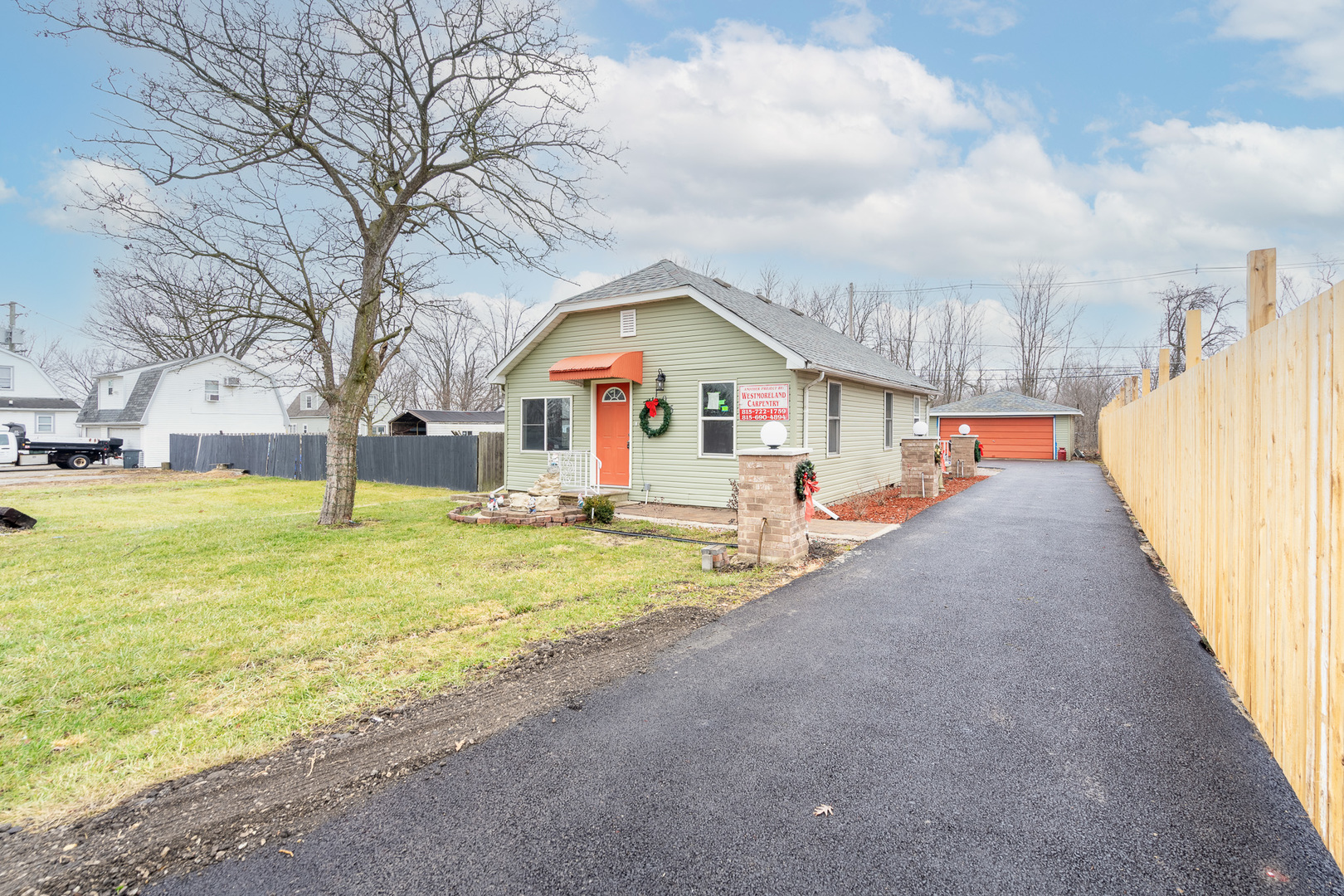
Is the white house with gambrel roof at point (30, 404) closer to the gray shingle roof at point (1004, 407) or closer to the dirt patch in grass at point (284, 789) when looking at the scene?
the dirt patch in grass at point (284, 789)

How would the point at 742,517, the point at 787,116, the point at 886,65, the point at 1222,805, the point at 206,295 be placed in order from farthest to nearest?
the point at 787,116 < the point at 886,65 < the point at 206,295 < the point at 742,517 < the point at 1222,805

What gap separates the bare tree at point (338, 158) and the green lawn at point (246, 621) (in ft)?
9.71

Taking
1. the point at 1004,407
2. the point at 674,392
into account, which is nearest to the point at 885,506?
the point at 674,392

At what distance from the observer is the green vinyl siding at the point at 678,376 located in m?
10.6

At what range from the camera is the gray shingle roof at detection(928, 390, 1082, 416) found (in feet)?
88.5

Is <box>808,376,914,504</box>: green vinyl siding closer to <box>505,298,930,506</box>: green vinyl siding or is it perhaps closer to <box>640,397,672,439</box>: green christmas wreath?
<box>505,298,930,506</box>: green vinyl siding

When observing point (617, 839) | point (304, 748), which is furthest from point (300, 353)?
point (617, 839)

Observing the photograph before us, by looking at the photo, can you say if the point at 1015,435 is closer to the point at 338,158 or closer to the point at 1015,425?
the point at 1015,425

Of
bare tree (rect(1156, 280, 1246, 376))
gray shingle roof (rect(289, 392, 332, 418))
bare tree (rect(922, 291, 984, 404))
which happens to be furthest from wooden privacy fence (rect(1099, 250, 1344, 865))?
gray shingle roof (rect(289, 392, 332, 418))

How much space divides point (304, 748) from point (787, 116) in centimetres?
1686

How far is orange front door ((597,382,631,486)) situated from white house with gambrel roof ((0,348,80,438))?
39.7 meters

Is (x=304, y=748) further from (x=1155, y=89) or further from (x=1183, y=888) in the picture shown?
(x=1155, y=89)

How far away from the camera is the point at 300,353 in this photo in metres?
9.37

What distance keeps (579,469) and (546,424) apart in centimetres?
145
